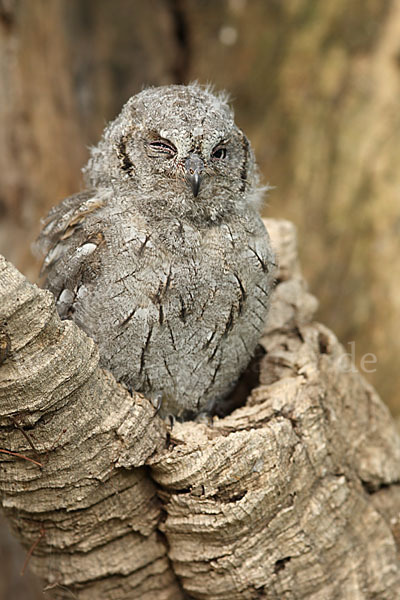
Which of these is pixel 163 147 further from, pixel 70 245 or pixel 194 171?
pixel 70 245

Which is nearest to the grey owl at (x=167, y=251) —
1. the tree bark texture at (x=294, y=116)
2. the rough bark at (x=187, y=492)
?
the rough bark at (x=187, y=492)

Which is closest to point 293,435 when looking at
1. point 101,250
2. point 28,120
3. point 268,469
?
point 268,469

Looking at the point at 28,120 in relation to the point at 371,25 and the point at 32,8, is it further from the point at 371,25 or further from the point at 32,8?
the point at 371,25

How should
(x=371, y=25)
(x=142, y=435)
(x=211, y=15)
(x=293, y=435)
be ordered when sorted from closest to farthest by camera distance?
(x=142, y=435) < (x=293, y=435) < (x=371, y=25) < (x=211, y=15)

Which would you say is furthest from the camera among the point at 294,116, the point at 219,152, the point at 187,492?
the point at 294,116

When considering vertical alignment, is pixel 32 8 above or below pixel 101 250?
above

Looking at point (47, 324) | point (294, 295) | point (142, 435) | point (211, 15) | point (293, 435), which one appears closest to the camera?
point (47, 324)

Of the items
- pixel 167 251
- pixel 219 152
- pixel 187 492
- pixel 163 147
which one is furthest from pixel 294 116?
pixel 187 492

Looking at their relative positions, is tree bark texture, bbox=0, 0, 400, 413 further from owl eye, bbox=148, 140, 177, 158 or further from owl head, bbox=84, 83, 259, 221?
owl eye, bbox=148, 140, 177, 158
